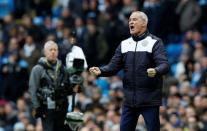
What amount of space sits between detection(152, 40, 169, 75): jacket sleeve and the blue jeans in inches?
28.7

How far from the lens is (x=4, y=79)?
21312mm

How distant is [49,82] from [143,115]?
103 inches

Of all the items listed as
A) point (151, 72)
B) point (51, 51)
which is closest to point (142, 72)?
point (151, 72)

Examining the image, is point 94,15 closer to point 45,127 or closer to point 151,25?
point 151,25

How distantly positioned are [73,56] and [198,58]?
5054 mm

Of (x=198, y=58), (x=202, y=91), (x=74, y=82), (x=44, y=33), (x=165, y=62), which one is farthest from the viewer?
(x=44, y=33)

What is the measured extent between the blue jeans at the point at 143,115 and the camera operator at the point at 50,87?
2.06m

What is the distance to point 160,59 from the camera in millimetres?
12281

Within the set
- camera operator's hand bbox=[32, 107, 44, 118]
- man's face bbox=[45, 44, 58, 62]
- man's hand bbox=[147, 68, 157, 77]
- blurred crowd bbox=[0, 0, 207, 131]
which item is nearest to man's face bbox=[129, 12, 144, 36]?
man's hand bbox=[147, 68, 157, 77]

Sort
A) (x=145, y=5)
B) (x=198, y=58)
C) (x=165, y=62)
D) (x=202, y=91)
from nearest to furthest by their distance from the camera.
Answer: (x=165, y=62) < (x=202, y=91) < (x=198, y=58) < (x=145, y=5)

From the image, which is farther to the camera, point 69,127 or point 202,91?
point 202,91

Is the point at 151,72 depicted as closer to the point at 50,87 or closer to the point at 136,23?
the point at 136,23

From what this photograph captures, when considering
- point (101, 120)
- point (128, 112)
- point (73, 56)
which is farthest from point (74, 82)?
point (101, 120)

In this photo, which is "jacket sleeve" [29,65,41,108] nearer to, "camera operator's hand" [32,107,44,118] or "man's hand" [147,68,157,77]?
"camera operator's hand" [32,107,44,118]
